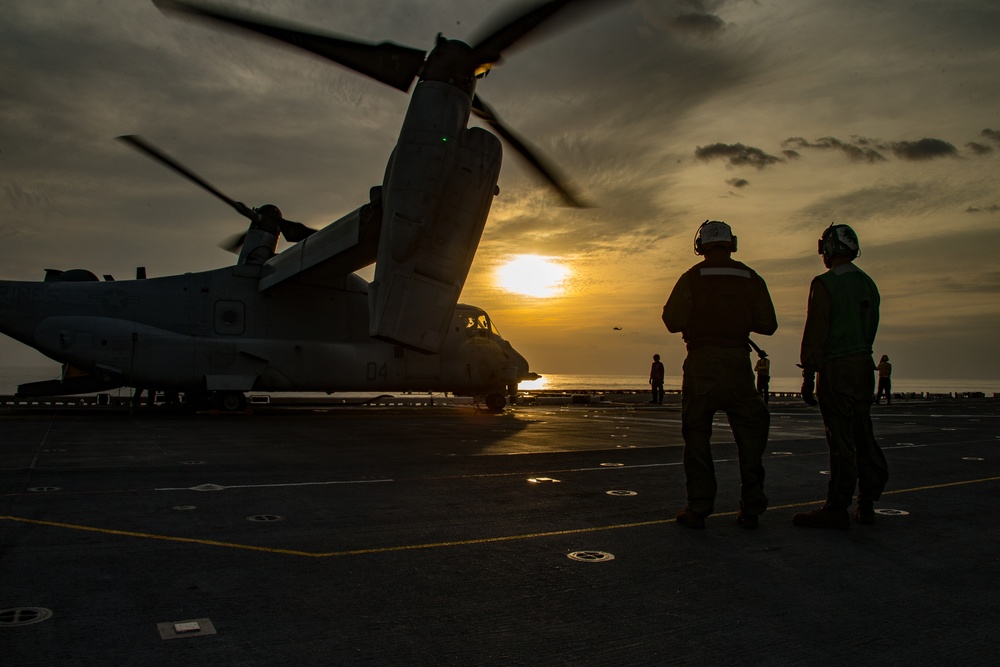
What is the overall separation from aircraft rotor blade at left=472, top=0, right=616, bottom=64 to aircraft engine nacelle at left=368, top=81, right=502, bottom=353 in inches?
42.0

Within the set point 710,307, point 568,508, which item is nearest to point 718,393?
point 710,307

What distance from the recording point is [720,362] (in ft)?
18.6

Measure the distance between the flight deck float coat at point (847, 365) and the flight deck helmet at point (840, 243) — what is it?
14 centimetres

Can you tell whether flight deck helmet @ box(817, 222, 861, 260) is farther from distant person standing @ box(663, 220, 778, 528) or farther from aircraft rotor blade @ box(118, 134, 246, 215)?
aircraft rotor blade @ box(118, 134, 246, 215)

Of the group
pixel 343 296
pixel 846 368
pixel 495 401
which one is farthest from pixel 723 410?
pixel 495 401

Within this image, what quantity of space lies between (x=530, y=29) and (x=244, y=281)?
36.1 feet

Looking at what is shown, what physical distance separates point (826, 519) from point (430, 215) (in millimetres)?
12233

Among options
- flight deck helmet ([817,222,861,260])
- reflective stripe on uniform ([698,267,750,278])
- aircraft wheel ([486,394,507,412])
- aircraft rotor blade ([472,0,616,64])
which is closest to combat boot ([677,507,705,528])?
reflective stripe on uniform ([698,267,750,278])

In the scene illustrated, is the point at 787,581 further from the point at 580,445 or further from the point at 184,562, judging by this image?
the point at 580,445

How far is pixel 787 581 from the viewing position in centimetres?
405

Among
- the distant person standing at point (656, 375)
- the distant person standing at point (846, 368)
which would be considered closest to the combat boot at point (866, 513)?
the distant person standing at point (846, 368)

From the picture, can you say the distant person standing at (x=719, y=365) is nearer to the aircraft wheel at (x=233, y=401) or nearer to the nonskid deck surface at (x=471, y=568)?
the nonskid deck surface at (x=471, y=568)

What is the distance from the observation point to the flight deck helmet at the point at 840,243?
20.3ft

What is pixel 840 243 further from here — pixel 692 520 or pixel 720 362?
pixel 692 520
